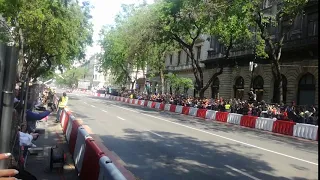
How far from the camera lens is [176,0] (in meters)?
26.9

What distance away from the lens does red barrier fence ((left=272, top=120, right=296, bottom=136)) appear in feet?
58.4

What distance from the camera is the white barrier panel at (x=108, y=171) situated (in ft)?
14.0

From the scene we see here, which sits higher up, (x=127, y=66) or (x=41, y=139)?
(x=127, y=66)

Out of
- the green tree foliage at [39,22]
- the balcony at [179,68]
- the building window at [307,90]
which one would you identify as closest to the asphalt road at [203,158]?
the green tree foliage at [39,22]

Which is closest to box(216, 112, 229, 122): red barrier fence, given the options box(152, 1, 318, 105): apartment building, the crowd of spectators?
the crowd of spectators

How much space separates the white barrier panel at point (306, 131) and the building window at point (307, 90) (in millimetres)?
10874

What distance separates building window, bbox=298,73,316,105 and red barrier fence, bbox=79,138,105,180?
24.3 metres

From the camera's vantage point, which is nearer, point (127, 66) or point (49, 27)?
point (49, 27)

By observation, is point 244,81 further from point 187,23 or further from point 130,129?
point 130,129

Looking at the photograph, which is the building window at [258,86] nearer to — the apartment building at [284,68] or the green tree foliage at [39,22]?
the apartment building at [284,68]

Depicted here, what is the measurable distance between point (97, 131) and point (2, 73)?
441 inches

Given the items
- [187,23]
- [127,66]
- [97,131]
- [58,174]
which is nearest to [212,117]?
[187,23]

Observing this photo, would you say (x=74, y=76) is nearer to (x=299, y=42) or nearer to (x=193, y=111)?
(x=193, y=111)

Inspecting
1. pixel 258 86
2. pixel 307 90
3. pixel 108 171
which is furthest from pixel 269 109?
pixel 108 171
